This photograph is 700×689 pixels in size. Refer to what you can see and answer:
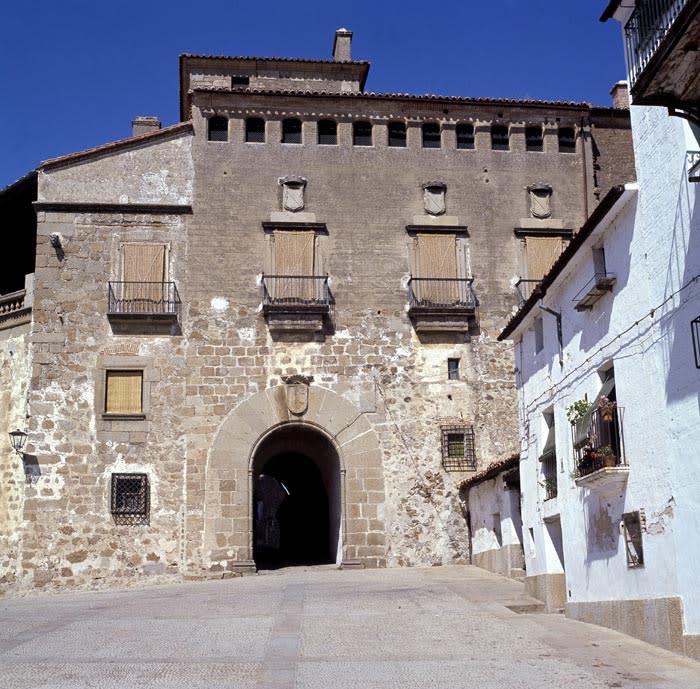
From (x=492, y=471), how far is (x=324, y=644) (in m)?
9.86

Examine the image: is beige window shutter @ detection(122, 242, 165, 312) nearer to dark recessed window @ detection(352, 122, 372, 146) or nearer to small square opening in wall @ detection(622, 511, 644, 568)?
dark recessed window @ detection(352, 122, 372, 146)

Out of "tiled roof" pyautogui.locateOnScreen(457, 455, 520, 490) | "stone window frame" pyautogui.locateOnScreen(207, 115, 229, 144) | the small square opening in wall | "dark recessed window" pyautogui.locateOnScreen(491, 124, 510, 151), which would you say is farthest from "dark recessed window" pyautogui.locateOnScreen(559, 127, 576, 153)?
the small square opening in wall

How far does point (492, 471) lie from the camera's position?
22906mm

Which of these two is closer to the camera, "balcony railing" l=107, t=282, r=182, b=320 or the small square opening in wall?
the small square opening in wall

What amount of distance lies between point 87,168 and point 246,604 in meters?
Result: 13.5

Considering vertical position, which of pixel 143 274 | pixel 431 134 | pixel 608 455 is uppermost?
pixel 431 134

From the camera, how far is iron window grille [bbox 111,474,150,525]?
2470 cm

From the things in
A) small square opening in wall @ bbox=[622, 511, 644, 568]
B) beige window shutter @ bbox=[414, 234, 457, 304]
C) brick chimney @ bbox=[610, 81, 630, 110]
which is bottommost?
small square opening in wall @ bbox=[622, 511, 644, 568]

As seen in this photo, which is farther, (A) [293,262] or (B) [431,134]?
(B) [431,134]

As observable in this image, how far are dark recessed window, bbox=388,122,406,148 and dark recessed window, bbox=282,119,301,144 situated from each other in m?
2.56

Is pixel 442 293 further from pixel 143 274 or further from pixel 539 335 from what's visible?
pixel 143 274

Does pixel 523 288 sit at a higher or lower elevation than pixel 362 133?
lower

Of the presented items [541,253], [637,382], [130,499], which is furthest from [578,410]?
[130,499]

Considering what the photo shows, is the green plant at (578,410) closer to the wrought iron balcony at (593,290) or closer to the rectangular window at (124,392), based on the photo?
the wrought iron balcony at (593,290)
